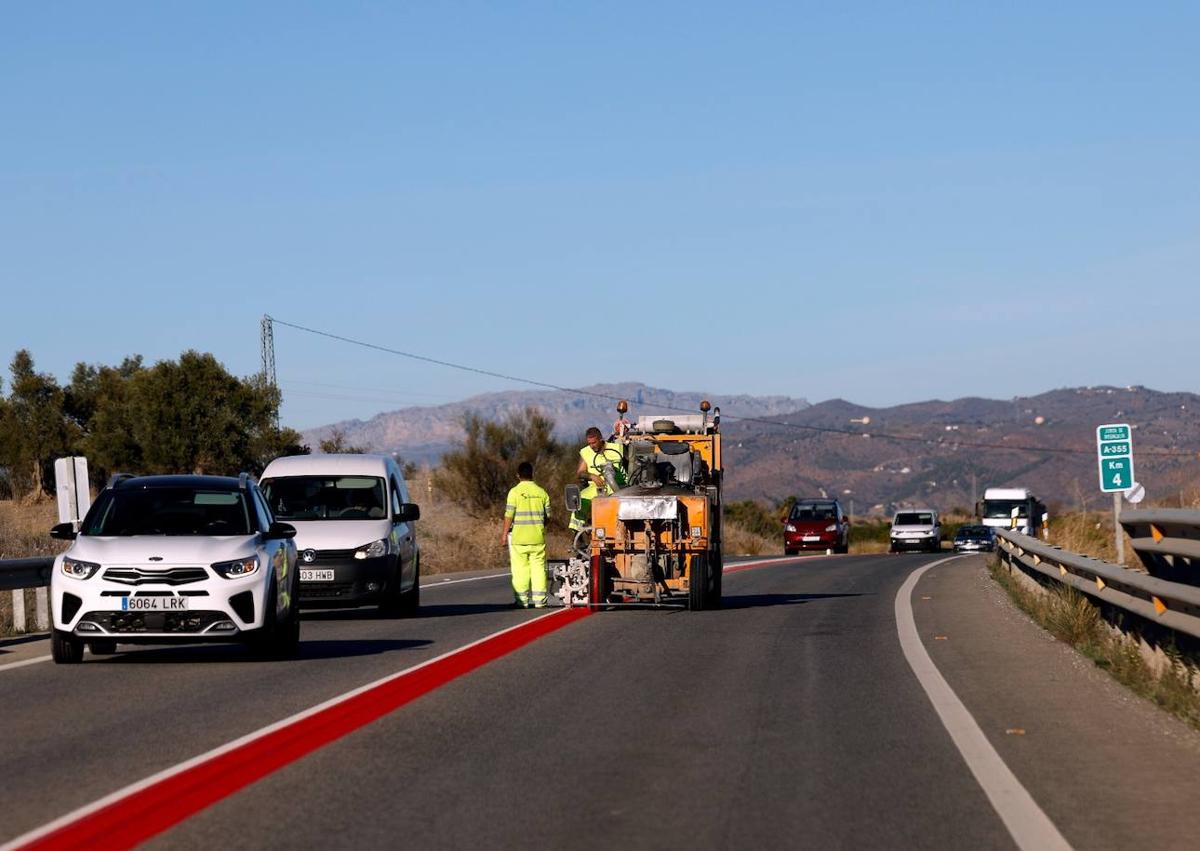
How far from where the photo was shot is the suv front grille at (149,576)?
14.2 meters

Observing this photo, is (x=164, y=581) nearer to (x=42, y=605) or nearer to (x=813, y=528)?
(x=42, y=605)

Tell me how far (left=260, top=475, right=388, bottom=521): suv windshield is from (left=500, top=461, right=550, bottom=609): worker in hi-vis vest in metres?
1.59

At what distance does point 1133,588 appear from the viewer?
13.3 metres

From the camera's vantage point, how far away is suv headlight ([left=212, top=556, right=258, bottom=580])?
47.1 ft

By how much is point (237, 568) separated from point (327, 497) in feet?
21.8

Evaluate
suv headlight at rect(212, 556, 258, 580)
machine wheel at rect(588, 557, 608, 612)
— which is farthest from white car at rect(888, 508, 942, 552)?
suv headlight at rect(212, 556, 258, 580)

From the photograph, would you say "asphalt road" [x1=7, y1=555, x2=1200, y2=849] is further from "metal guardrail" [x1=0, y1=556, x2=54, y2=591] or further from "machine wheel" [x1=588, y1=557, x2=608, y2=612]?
"machine wheel" [x1=588, y1=557, x2=608, y2=612]

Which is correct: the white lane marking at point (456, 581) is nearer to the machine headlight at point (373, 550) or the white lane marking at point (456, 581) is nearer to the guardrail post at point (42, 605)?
the machine headlight at point (373, 550)

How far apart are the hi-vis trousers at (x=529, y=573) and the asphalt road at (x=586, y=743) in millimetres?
3702

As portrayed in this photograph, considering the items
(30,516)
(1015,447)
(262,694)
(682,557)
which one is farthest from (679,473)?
(1015,447)

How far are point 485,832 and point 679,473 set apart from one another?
1380 centimetres

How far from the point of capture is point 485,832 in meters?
7.42

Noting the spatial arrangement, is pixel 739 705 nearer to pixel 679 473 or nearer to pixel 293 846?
pixel 293 846

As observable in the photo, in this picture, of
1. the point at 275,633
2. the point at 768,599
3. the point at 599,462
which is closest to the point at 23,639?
the point at 275,633
